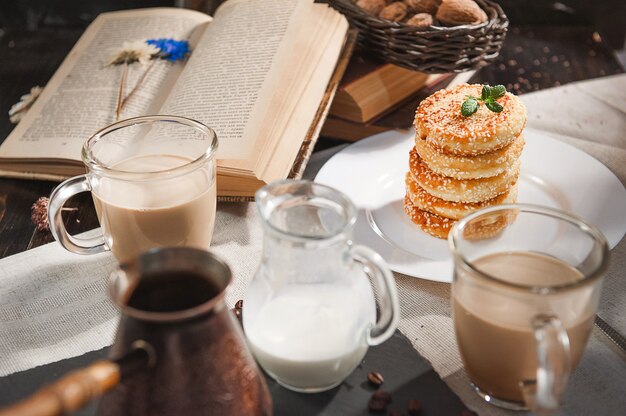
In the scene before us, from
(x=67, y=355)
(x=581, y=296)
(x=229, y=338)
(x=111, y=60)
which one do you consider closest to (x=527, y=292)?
(x=581, y=296)

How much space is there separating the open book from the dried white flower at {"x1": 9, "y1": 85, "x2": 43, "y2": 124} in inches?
2.4

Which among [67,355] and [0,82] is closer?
[67,355]

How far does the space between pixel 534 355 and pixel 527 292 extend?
120 mm

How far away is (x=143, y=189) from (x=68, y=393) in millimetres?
654

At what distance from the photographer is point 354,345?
106 cm

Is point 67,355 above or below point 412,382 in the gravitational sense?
below

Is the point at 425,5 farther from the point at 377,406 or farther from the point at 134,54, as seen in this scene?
the point at 377,406

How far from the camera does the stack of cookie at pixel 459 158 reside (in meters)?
1.45

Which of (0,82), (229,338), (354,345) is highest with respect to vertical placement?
(229,338)

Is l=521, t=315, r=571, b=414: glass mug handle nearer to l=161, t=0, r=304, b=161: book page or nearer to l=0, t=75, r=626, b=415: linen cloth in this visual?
l=0, t=75, r=626, b=415: linen cloth

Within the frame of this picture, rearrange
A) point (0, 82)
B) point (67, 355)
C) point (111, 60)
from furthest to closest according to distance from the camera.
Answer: point (0, 82) < point (111, 60) < point (67, 355)

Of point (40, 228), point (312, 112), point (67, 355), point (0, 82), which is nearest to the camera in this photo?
point (67, 355)

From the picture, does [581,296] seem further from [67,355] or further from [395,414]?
[67,355]

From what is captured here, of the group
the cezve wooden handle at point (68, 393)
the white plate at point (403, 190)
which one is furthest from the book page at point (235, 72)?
the cezve wooden handle at point (68, 393)
